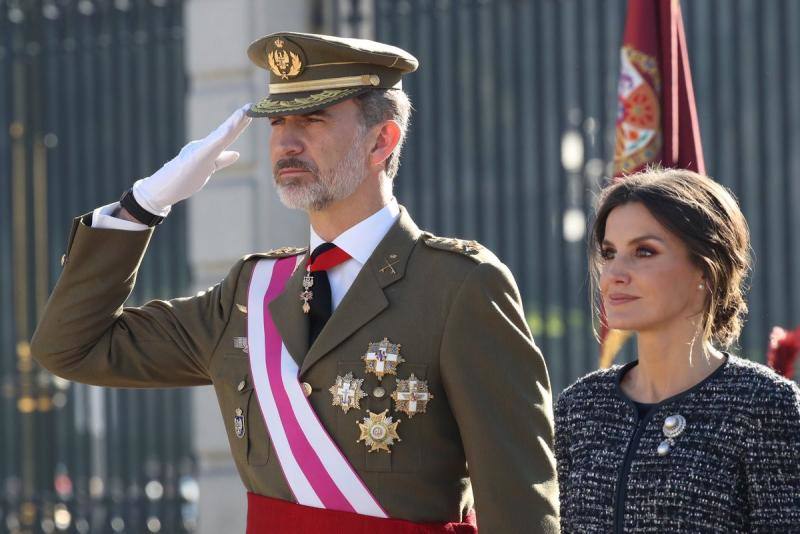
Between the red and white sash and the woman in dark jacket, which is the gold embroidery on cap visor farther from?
the woman in dark jacket

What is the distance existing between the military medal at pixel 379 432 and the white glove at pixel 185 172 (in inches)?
26.7

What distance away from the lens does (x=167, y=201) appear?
122 inches

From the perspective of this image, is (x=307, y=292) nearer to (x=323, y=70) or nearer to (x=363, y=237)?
(x=363, y=237)

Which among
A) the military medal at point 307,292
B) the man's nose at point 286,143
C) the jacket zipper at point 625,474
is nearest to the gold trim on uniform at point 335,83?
the man's nose at point 286,143

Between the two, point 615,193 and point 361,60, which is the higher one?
point 361,60

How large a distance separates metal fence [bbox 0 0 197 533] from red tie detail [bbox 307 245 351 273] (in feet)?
12.7

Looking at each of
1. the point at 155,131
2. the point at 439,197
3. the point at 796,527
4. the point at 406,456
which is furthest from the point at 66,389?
the point at 796,527

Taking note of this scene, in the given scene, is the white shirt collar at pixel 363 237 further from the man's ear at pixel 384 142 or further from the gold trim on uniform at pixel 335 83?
the gold trim on uniform at pixel 335 83

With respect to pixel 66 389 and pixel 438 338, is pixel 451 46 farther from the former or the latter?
pixel 438 338

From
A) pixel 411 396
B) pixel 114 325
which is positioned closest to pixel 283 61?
pixel 114 325

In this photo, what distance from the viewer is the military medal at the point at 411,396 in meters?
2.80

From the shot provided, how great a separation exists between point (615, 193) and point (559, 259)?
11.0 ft

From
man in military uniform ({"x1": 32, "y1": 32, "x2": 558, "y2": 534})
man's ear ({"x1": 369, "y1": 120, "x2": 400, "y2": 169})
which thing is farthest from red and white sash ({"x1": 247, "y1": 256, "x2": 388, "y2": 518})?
man's ear ({"x1": 369, "y1": 120, "x2": 400, "y2": 169})

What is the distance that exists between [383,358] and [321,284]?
27 cm
